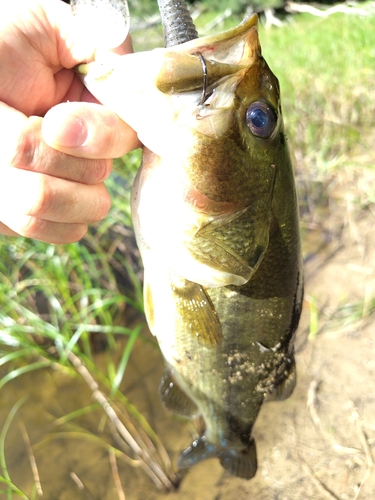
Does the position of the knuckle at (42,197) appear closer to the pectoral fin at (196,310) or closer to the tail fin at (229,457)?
the pectoral fin at (196,310)

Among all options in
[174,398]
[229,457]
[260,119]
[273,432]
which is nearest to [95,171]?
[260,119]

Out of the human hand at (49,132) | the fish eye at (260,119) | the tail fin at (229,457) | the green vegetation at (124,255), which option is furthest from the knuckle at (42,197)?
the tail fin at (229,457)

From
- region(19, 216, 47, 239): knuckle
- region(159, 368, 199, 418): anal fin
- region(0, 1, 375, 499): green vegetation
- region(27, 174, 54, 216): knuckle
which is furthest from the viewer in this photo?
region(0, 1, 375, 499): green vegetation

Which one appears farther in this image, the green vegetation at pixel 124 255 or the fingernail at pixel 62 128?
the green vegetation at pixel 124 255

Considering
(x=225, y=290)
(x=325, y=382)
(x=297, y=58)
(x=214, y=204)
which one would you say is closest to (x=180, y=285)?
(x=225, y=290)

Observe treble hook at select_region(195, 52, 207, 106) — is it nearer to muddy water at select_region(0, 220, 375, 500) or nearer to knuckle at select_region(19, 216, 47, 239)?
knuckle at select_region(19, 216, 47, 239)

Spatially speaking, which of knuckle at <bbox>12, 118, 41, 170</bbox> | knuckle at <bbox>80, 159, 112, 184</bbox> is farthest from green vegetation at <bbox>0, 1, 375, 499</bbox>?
knuckle at <bbox>12, 118, 41, 170</bbox>

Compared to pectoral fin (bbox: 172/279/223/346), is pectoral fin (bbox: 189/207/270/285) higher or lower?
higher
